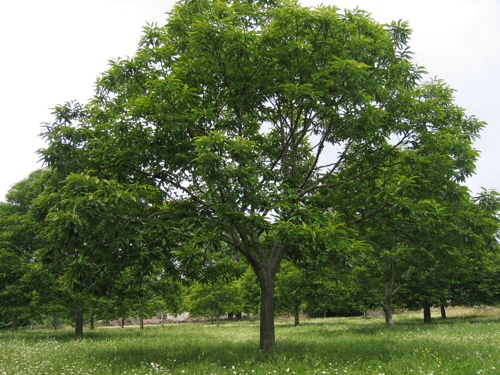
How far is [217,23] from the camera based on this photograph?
37.4ft

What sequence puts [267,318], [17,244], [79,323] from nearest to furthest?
[267,318] → [17,244] → [79,323]

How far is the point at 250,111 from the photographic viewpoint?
1416 centimetres

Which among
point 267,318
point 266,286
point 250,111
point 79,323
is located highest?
point 250,111

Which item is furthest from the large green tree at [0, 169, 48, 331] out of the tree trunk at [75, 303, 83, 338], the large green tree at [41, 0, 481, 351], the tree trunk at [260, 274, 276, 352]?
the tree trunk at [260, 274, 276, 352]

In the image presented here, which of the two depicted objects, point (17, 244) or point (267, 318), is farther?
point (17, 244)

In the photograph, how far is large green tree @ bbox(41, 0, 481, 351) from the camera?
1060 centimetres

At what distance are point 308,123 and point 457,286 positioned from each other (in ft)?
97.7

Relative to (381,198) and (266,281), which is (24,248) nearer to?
(266,281)

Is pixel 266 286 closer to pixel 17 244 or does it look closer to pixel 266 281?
pixel 266 281

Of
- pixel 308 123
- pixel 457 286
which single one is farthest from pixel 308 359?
pixel 457 286

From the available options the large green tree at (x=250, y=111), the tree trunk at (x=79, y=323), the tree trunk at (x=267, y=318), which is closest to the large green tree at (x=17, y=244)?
the tree trunk at (x=79, y=323)

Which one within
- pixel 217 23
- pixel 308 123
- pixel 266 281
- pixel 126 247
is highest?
pixel 217 23

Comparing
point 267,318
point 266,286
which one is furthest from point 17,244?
point 267,318

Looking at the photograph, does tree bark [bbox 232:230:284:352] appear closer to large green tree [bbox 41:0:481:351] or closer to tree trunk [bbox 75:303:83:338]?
large green tree [bbox 41:0:481:351]
